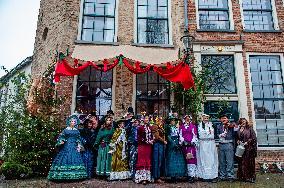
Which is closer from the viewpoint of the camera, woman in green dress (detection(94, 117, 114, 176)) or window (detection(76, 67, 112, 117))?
woman in green dress (detection(94, 117, 114, 176))

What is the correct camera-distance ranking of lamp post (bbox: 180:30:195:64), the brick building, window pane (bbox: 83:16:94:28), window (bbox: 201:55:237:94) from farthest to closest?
window pane (bbox: 83:16:94:28), window (bbox: 201:55:237:94), the brick building, lamp post (bbox: 180:30:195:64)

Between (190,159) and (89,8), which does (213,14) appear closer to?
(89,8)

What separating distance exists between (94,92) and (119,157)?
3501 millimetres

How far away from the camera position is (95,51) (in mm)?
9922

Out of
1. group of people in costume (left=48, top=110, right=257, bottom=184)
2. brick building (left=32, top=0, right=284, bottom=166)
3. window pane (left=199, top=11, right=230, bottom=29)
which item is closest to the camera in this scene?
group of people in costume (left=48, top=110, right=257, bottom=184)

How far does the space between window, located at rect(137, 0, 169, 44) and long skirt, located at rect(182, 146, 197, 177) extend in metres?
4.82

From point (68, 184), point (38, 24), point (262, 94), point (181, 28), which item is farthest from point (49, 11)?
point (262, 94)

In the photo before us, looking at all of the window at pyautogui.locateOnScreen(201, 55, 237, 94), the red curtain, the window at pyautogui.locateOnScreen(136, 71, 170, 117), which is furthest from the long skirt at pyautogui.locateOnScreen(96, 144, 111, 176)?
the window at pyautogui.locateOnScreen(201, 55, 237, 94)

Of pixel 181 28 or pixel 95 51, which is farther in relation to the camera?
pixel 181 28

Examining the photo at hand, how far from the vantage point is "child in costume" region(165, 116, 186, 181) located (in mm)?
7820

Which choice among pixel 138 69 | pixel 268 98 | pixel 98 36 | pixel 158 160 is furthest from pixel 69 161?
pixel 268 98

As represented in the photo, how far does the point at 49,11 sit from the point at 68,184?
8470mm

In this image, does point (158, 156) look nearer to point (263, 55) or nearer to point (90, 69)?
point (90, 69)

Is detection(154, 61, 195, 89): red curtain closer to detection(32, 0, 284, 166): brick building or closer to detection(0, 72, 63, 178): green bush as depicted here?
detection(32, 0, 284, 166): brick building
